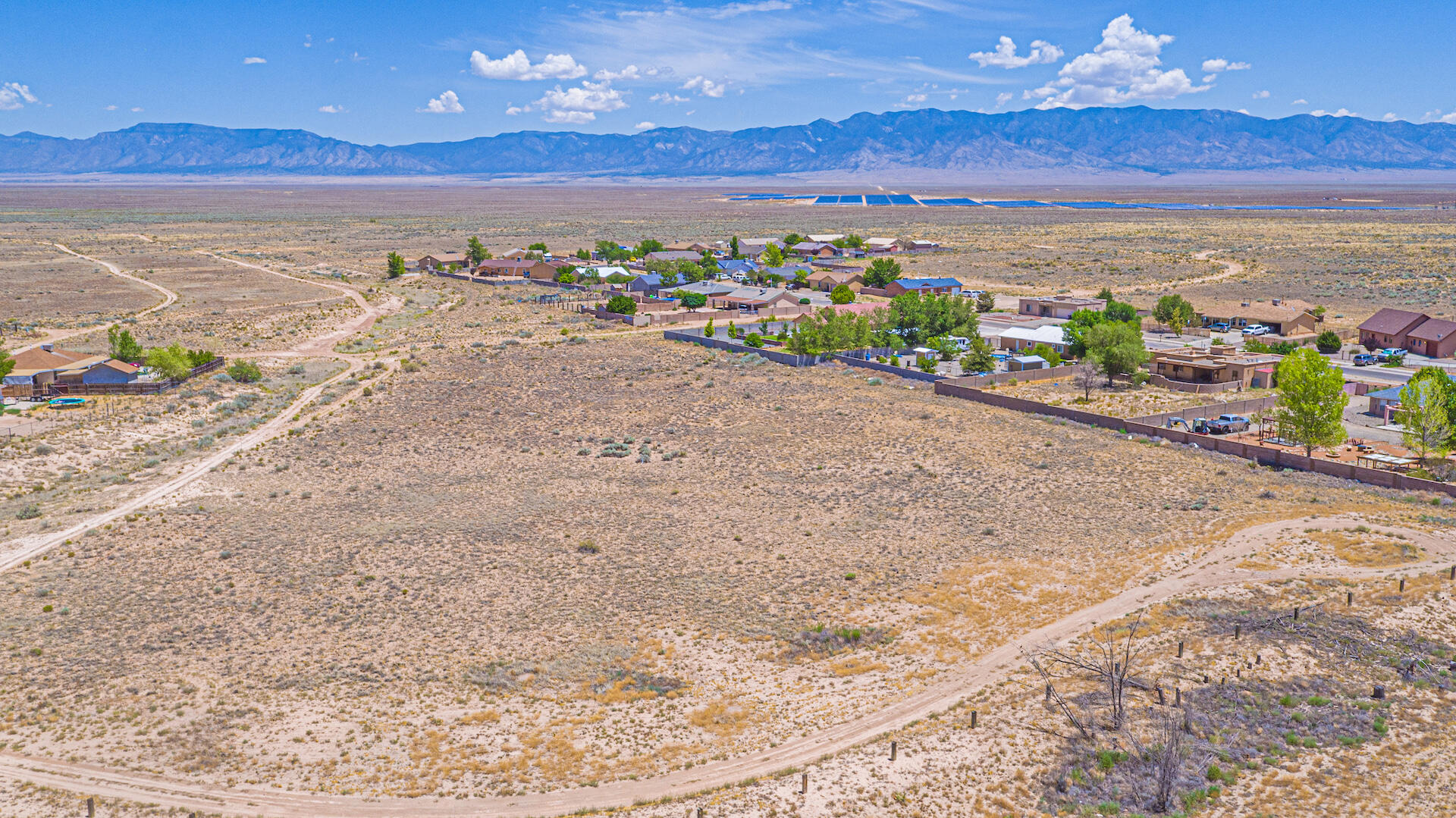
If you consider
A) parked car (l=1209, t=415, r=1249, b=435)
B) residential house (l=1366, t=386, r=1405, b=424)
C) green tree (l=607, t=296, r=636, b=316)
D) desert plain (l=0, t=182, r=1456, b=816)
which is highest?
green tree (l=607, t=296, r=636, b=316)

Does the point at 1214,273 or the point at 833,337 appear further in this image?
the point at 1214,273

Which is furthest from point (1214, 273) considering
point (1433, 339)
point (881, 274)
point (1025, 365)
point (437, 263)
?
point (437, 263)

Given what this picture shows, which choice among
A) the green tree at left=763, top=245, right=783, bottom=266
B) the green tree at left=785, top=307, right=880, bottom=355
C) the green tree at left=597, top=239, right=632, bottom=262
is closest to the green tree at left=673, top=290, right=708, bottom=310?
the green tree at left=785, top=307, right=880, bottom=355

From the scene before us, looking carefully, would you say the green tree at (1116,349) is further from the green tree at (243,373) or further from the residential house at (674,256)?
the residential house at (674,256)

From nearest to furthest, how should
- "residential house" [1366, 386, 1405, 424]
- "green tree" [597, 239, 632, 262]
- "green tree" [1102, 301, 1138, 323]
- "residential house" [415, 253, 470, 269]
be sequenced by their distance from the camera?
1. "residential house" [1366, 386, 1405, 424]
2. "green tree" [1102, 301, 1138, 323]
3. "green tree" [597, 239, 632, 262]
4. "residential house" [415, 253, 470, 269]

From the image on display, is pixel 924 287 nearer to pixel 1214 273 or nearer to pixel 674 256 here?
pixel 674 256

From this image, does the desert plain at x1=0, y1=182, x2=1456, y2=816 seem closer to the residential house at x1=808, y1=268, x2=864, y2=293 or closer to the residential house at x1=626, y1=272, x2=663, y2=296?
the residential house at x1=626, y1=272, x2=663, y2=296

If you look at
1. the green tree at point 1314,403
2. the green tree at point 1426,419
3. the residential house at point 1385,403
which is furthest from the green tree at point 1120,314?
the green tree at point 1426,419
